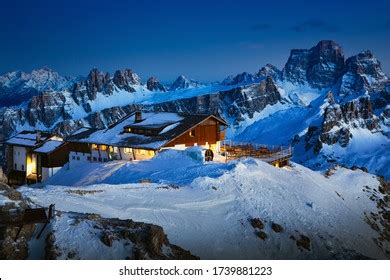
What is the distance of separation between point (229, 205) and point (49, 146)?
1199 inches

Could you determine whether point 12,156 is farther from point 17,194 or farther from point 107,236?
point 107,236

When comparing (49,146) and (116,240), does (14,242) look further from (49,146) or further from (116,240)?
(49,146)

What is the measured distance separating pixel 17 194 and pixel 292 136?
157103 millimetres

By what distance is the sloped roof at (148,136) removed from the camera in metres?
37.7

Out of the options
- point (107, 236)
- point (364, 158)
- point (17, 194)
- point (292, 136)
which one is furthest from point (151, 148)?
point (292, 136)

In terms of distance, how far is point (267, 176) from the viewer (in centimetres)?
2870

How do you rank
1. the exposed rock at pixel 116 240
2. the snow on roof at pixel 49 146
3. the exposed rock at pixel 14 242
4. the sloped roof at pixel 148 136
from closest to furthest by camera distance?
the exposed rock at pixel 14 242, the exposed rock at pixel 116 240, the sloped roof at pixel 148 136, the snow on roof at pixel 49 146

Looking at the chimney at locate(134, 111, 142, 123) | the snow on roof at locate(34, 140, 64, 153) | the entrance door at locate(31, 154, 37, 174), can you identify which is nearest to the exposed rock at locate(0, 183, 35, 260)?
the chimney at locate(134, 111, 142, 123)

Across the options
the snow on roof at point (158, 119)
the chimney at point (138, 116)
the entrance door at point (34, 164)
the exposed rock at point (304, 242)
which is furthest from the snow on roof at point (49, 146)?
the exposed rock at point (304, 242)

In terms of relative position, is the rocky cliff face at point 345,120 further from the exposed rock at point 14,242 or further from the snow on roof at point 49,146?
the exposed rock at point 14,242

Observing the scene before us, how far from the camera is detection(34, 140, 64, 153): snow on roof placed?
157 feet

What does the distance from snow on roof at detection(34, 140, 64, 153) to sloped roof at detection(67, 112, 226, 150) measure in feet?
8.62

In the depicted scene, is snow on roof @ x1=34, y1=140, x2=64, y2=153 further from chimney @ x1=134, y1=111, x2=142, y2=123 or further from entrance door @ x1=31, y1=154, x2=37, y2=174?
chimney @ x1=134, y1=111, x2=142, y2=123

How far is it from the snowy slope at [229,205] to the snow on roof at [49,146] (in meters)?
14.2
